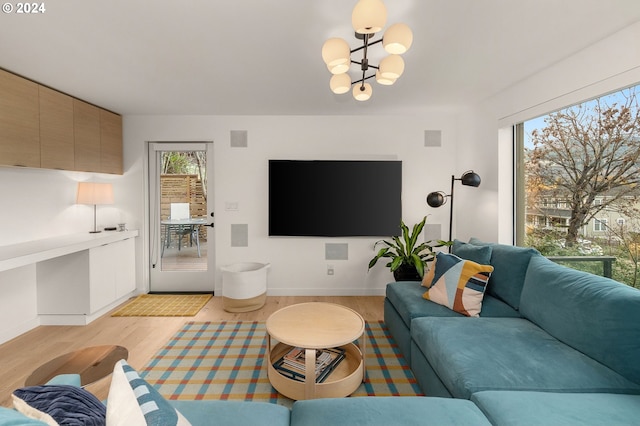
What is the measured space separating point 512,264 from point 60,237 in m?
4.49

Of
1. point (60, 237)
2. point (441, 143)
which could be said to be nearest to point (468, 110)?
point (441, 143)

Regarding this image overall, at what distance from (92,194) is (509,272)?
14.3 feet

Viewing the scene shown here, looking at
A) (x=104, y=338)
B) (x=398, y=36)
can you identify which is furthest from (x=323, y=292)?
(x=398, y=36)

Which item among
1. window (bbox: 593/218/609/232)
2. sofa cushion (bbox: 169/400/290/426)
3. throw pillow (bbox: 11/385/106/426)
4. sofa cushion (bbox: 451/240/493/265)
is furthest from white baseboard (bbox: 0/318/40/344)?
window (bbox: 593/218/609/232)

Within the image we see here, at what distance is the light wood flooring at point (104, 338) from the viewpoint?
A: 2287 millimetres

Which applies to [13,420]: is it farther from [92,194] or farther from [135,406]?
[92,194]

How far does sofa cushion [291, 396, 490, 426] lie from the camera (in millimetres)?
1164

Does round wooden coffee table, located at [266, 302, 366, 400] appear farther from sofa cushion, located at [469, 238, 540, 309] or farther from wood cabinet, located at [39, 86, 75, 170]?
wood cabinet, located at [39, 86, 75, 170]

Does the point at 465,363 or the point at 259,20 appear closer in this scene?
the point at 465,363

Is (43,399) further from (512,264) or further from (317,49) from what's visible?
(512,264)

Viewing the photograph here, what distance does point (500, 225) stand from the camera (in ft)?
10.5

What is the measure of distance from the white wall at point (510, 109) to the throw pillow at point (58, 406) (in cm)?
316

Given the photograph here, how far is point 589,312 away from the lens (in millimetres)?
1644

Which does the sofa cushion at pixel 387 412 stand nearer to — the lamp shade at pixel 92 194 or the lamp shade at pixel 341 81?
the lamp shade at pixel 341 81
